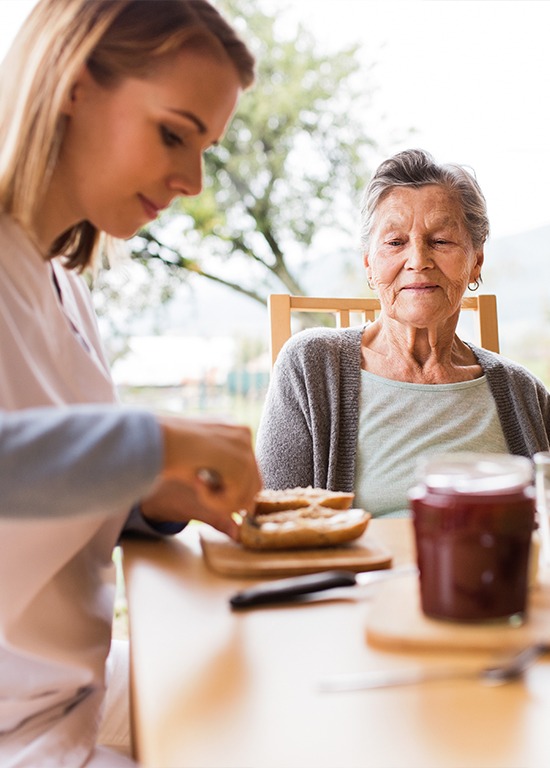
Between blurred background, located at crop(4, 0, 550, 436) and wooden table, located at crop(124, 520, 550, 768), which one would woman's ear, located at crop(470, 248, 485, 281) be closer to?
wooden table, located at crop(124, 520, 550, 768)

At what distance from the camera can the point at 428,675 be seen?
645mm

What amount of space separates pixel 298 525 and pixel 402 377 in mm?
947

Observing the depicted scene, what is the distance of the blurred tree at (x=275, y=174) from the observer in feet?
13.1

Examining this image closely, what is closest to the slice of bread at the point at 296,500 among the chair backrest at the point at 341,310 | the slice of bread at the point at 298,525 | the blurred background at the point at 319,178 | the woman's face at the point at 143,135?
the slice of bread at the point at 298,525

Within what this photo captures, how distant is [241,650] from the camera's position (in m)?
0.72

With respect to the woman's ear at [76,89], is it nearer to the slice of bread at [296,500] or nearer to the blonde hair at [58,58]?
the blonde hair at [58,58]

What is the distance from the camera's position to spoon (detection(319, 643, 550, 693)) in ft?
2.06

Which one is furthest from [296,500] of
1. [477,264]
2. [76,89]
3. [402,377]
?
[477,264]

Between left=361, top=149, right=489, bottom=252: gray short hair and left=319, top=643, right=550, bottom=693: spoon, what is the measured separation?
1.39 metres

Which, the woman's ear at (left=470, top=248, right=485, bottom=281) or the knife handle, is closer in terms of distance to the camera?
the knife handle

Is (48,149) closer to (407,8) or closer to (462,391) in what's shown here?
(462,391)

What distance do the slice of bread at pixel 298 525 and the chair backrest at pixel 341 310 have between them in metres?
0.79

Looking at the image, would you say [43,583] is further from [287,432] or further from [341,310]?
[341,310]

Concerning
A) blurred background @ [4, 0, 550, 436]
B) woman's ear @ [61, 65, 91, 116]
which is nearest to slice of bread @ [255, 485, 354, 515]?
woman's ear @ [61, 65, 91, 116]
